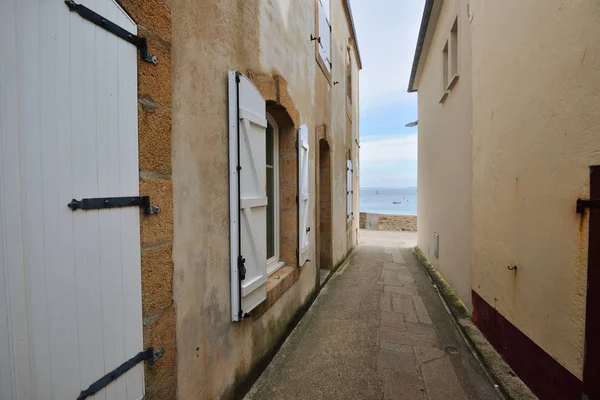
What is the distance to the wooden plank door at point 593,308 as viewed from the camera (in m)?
1.73

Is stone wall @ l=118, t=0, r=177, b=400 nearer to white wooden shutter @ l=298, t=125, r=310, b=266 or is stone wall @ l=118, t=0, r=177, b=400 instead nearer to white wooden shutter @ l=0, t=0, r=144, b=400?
white wooden shutter @ l=0, t=0, r=144, b=400

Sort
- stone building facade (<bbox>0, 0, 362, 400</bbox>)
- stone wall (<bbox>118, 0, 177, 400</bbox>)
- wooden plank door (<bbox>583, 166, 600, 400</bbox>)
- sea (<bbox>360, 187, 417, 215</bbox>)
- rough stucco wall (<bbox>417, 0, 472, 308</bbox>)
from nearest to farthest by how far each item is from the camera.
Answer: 1. stone building facade (<bbox>0, 0, 362, 400</bbox>)
2. stone wall (<bbox>118, 0, 177, 400</bbox>)
3. wooden plank door (<bbox>583, 166, 600, 400</bbox>)
4. rough stucco wall (<bbox>417, 0, 472, 308</bbox>)
5. sea (<bbox>360, 187, 417, 215</bbox>)

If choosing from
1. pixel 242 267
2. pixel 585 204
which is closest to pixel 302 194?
pixel 242 267

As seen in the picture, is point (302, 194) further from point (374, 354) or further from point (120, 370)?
point (120, 370)

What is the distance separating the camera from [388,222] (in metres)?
16.8

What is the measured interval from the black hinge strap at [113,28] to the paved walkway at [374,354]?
2.60 metres

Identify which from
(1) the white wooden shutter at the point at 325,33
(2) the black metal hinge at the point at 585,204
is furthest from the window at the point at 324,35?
(2) the black metal hinge at the point at 585,204

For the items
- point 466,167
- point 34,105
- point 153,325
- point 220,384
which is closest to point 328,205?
point 466,167

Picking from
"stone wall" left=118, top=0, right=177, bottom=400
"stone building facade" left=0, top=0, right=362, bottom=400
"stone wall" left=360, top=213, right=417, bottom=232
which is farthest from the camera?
"stone wall" left=360, top=213, right=417, bottom=232

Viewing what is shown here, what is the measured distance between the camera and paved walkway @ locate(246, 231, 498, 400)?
2564mm

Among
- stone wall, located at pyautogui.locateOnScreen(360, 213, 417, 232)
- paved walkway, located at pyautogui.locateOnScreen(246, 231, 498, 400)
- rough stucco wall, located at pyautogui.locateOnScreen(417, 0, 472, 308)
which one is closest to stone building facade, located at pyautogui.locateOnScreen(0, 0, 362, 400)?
paved walkway, located at pyautogui.locateOnScreen(246, 231, 498, 400)

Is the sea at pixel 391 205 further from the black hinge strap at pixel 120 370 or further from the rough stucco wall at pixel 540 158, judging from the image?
the black hinge strap at pixel 120 370

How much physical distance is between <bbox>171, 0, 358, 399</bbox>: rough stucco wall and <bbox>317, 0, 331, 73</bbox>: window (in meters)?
2.47

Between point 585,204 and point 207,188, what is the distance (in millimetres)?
2400
